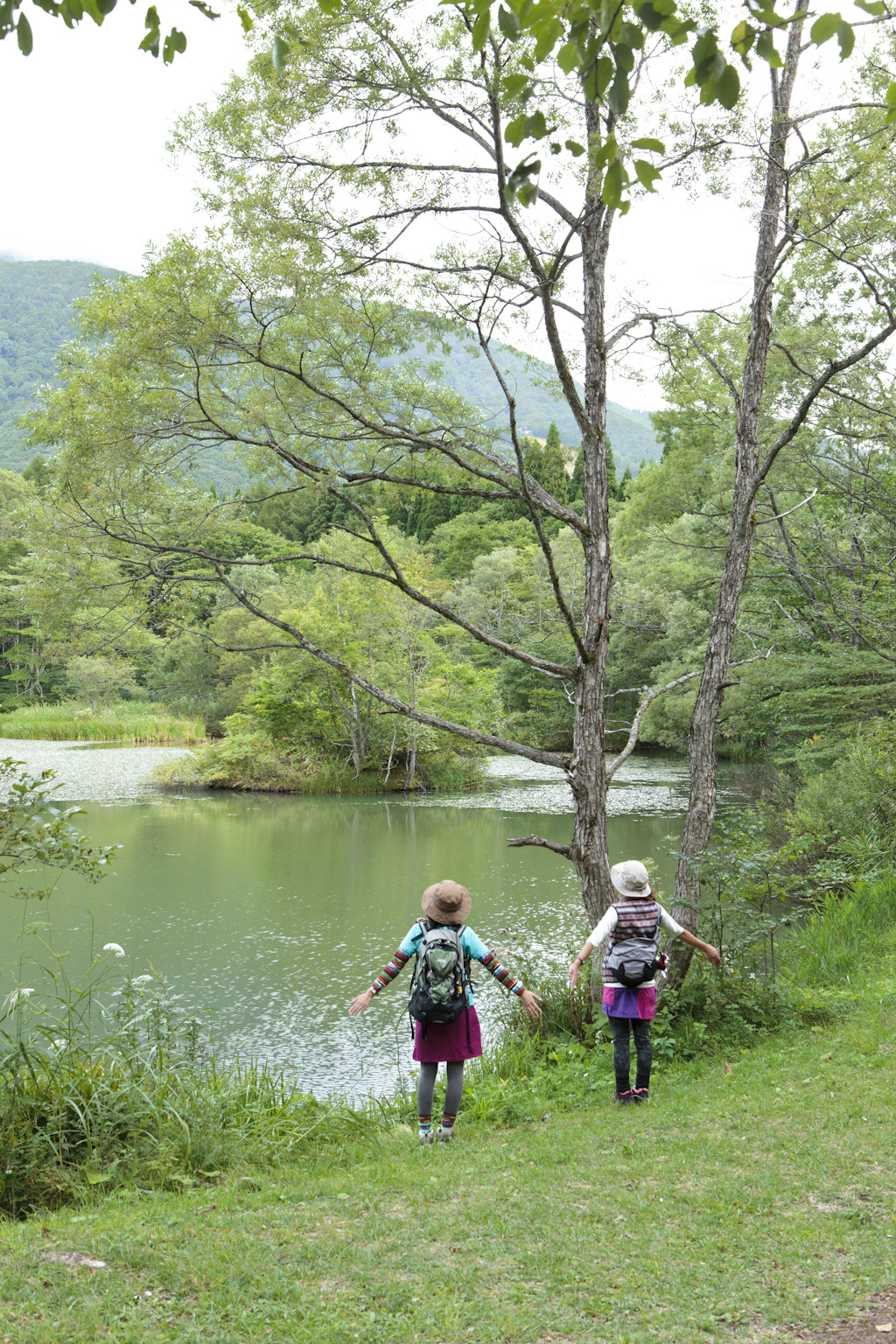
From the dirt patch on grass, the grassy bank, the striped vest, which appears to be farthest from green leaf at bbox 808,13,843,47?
→ the grassy bank

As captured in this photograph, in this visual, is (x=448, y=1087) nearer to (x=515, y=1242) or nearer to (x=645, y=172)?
(x=515, y=1242)

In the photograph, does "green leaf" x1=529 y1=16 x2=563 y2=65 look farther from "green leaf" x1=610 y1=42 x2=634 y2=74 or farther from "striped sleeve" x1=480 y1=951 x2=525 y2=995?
"striped sleeve" x1=480 y1=951 x2=525 y2=995

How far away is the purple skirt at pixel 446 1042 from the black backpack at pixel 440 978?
0.15 feet

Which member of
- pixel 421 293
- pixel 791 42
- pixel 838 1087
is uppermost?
pixel 791 42

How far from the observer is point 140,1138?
4.03 meters

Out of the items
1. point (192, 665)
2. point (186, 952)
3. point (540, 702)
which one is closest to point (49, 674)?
point (192, 665)

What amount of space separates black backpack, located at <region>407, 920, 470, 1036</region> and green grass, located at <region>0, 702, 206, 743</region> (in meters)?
30.5

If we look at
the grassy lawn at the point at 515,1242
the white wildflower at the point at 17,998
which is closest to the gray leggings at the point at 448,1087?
the grassy lawn at the point at 515,1242

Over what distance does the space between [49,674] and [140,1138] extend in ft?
141

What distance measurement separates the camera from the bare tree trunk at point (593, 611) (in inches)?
233

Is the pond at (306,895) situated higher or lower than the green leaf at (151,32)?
lower

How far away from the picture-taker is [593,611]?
20.1 feet

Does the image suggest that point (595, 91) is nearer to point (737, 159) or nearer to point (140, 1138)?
point (140, 1138)

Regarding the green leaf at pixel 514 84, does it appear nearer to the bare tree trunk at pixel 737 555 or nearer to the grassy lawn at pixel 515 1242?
the grassy lawn at pixel 515 1242
